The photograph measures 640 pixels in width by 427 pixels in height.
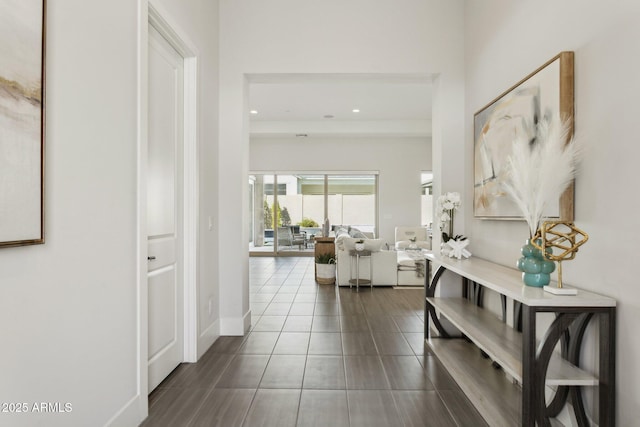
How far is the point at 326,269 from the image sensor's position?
5824 millimetres

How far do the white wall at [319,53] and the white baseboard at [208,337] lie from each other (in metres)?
0.11

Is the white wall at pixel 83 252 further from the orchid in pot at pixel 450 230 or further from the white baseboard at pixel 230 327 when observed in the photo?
the orchid in pot at pixel 450 230

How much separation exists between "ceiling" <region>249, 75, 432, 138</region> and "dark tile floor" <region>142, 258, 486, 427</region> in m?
2.53

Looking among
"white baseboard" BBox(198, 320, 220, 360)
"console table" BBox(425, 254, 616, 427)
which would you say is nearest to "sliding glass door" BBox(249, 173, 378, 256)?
"white baseboard" BBox(198, 320, 220, 360)

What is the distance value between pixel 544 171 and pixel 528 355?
2.64 feet

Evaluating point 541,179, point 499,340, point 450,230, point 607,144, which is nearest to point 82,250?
point 541,179

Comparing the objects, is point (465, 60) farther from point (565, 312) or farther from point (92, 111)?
point (92, 111)

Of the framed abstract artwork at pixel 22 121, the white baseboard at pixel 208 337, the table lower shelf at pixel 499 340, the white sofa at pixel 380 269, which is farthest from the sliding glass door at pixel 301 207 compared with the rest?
the framed abstract artwork at pixel 22 121

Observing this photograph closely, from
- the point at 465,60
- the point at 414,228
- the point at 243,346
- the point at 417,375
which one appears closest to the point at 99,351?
the point at 243,346

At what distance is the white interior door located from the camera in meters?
2.25

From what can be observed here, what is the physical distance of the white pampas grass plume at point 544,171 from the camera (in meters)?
1.59

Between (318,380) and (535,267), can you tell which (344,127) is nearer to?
(318,380)

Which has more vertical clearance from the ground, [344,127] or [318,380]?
[344,127]

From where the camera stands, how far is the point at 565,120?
1725mm
